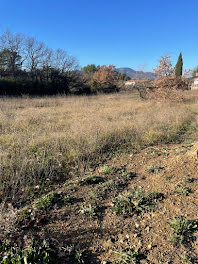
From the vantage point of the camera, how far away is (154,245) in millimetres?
1665

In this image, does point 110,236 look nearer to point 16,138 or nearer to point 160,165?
point 160,165

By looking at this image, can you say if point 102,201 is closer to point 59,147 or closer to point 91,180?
point 91,180

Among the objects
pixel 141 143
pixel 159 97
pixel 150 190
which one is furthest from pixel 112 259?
pixel 159 97

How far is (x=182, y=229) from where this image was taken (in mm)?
1740

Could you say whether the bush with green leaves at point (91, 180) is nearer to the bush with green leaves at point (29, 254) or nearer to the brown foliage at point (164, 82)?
the bush with green leaves at point (29, 254)

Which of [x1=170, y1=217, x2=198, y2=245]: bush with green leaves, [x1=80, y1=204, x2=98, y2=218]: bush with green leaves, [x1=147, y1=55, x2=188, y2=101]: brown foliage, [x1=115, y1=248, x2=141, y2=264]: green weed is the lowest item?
[x1=115, y1=248, x2=141, y2=264]: green weed

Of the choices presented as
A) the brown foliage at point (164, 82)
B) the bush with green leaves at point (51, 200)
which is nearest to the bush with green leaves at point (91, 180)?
the bush with green leaves at point (51, 200)

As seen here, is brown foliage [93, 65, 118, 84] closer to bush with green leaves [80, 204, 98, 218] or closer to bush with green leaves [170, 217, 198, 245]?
bush with green leaves [80, 204, 98, 218]

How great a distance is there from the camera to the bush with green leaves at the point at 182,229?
1.65 metres

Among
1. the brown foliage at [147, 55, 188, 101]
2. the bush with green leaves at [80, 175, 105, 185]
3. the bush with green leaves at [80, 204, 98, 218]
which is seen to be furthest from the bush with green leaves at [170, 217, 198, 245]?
the brown foliage at [147, 55, 188, 101]

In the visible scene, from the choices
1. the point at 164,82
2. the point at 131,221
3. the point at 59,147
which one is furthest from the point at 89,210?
the point at 164,82

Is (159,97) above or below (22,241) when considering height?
above

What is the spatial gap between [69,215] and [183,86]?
14.1 m

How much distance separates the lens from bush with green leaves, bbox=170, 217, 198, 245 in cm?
165
